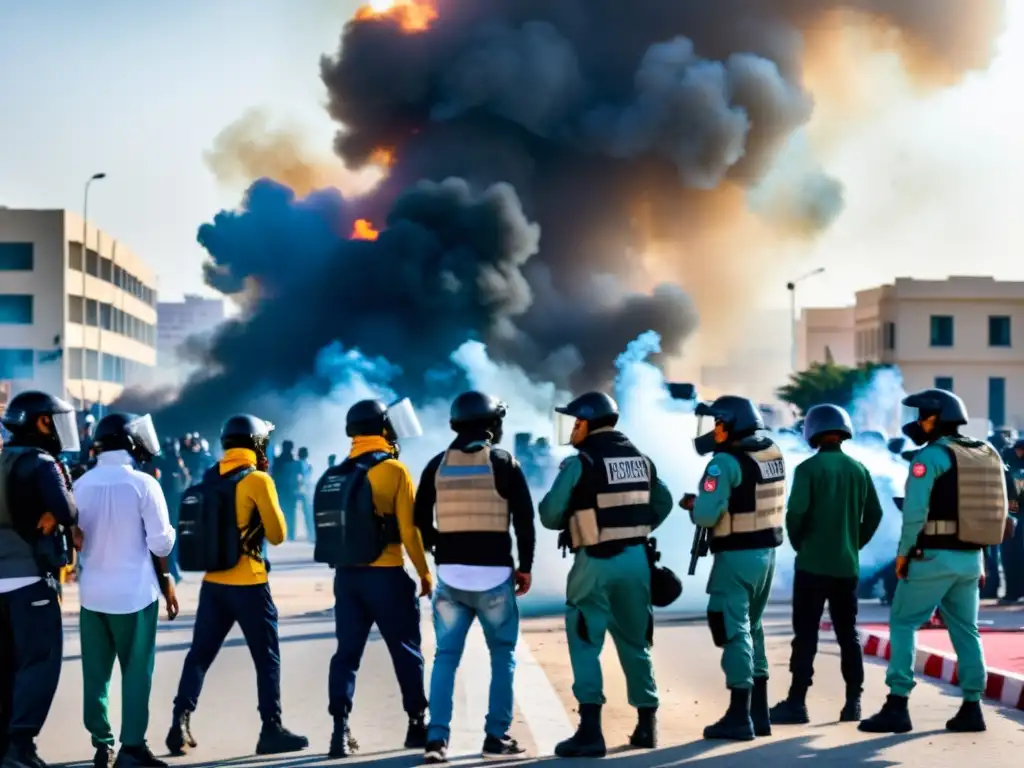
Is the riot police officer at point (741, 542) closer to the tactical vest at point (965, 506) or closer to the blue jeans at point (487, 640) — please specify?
the tactical vest at point (965, 506)

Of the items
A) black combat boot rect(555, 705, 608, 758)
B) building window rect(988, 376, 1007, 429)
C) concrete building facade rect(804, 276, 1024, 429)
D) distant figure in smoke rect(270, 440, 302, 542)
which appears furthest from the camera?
concrete building facade rect(804, 276, 1024, 429)

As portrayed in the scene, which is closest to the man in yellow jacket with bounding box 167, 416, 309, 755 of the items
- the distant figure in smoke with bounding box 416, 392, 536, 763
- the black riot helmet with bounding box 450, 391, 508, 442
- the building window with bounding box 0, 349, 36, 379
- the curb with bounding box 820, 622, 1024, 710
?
the distant figure in smoke with bounding box 416, 392, 536, 763

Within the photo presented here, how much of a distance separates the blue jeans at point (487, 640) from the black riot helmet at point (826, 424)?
2.10 metres

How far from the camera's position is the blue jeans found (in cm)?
766

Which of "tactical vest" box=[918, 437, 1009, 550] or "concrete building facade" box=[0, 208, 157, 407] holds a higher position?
"concrete building facade" box=[0, 208, 157, 407]

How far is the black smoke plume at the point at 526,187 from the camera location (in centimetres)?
5191

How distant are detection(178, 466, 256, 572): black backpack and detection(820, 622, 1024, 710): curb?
12.5ft

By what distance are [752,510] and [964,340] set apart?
71276mm

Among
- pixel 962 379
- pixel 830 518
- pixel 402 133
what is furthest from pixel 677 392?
pixel 962 379

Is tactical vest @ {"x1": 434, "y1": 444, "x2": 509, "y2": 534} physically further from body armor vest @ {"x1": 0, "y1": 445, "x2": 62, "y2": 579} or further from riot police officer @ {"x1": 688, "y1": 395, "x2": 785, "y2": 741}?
body armor vest @ {"x1": 0, "y1": 445, "x2": 62, "y2": 579}

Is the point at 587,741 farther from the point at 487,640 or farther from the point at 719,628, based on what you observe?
the point at 719,628

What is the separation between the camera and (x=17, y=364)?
7044 cm

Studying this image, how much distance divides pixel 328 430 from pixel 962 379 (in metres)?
38.1

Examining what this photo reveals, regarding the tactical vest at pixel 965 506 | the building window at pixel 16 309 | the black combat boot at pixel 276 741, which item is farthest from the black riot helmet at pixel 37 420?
the building window at pixel 16 309
